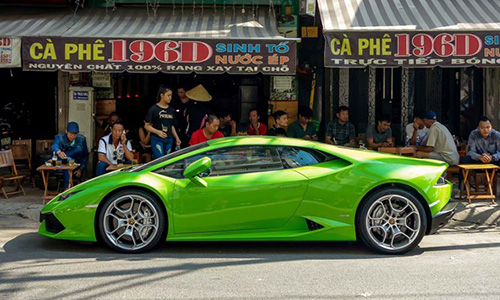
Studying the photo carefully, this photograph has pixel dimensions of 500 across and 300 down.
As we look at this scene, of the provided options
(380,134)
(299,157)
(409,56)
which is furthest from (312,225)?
(380,134)

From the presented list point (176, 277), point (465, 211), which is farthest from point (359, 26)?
point (176, 277)

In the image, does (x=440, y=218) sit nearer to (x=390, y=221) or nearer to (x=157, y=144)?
(x=390, y=221)

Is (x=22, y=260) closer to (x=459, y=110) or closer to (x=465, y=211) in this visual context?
(x=465, y=211)

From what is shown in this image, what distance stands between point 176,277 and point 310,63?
7896 millimetres

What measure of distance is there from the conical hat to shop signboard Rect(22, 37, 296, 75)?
2.53 m

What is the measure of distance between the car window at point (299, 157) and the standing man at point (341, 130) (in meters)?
4.57

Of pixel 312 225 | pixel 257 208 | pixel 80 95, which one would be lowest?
pixel 312 225

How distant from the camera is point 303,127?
1213cm

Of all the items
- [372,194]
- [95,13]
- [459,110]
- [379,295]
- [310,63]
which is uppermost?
[95,13]

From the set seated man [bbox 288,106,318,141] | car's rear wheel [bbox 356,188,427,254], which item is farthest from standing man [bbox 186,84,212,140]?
car's rear wheel [bbox 356,188,427,254]

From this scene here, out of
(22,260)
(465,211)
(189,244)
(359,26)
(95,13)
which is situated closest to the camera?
(22,260)

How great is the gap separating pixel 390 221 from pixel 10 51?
677 centimetres

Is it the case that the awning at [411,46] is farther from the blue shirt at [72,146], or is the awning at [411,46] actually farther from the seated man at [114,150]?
the blue shirt at [72,146]

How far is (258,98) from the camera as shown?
13453mm
